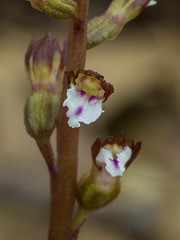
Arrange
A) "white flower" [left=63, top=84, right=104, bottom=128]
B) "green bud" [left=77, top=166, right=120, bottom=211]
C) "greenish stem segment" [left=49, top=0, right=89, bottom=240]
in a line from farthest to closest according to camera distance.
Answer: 1. "green bud" [left=77, top=166, right=120, bottom=211]
2. "greenish stem segment" [left=49, top=0, right=89, bottom=240]
3. "white flower" [left=63, top=84, right=104, bottom=128]

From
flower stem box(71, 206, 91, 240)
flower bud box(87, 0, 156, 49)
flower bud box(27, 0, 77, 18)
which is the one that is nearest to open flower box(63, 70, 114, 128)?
flower bud box(27, 0, 77, 18)

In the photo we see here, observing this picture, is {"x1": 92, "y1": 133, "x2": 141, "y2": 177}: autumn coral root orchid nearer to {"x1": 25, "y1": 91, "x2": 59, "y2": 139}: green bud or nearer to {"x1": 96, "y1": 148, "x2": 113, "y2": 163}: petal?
{"x1": 96, "y1": 148, "x2": 113, "y2": 163}: petal

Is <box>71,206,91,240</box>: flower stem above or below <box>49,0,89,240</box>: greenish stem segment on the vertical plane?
below

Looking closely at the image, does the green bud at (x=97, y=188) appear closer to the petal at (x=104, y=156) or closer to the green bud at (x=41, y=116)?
the petal at (x=104, y=156)

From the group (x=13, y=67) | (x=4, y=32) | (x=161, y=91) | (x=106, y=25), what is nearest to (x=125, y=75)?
(x=161, y=91)

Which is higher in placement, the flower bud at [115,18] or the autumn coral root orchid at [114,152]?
the flower bud at [115,18]

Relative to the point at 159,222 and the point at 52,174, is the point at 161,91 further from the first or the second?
the point at 52,174

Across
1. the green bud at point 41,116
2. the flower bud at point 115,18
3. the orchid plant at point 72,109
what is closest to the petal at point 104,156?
the orchid plant at point 72,109

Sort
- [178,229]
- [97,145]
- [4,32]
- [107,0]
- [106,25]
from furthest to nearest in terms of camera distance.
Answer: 1. [107,0]
2. [4,32]
3. [178,229]
4. [106,25]
5. [97,145]
